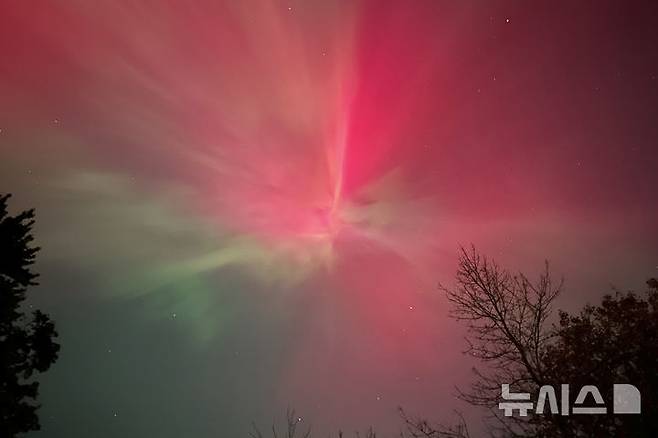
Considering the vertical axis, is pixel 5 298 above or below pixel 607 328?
above

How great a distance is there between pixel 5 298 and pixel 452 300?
1585 cm

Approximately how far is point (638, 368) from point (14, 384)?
67.0ft

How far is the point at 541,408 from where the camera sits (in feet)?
27.6

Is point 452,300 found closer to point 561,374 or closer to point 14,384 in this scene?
point 561,374

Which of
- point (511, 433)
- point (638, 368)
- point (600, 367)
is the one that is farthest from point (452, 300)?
point (638, 368)

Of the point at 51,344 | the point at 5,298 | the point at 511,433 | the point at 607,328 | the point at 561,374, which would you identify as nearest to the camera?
the point at 511,433

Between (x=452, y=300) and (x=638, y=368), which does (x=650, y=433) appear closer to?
(x=638, y=368)

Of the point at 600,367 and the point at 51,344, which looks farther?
the point at 51,344

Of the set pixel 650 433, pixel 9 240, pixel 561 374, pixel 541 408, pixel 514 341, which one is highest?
pixel 9 240

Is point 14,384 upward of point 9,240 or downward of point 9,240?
downward

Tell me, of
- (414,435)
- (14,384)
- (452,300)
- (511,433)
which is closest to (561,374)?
(511,433)

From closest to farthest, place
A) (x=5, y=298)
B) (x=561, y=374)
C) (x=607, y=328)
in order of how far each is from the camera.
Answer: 1. (x=561, y=374)
2. (x=607, y=328)
3. (x=5, y=298)

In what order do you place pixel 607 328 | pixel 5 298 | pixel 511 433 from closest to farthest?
pixel 511 433, pixel 607 328, pixel 5 298

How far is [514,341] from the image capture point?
30.0ft
